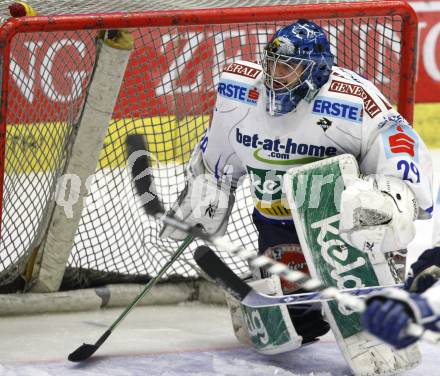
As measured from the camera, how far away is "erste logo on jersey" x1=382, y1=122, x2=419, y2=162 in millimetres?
3121

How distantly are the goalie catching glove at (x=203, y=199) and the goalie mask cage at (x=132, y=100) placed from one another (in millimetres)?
417

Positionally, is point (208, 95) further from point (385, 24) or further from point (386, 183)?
point (386, 183)

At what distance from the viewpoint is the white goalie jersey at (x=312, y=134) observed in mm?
3141

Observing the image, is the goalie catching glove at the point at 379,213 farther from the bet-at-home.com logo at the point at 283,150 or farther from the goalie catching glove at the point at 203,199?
the goalie catching glove at the point at 203,199

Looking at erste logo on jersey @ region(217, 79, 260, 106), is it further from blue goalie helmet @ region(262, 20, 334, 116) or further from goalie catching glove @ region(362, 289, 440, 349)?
goalie catching glove @ region(362, 289, 440, 349)

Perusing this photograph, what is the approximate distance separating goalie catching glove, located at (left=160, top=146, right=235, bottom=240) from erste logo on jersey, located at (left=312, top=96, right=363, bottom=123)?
494 millimetres

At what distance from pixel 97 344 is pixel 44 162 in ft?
2.69

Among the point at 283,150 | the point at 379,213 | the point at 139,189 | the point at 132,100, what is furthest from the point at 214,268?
the point at 132,100

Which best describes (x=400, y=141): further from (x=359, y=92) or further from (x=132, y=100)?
(x=132, y=100)

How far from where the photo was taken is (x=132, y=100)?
431 cm

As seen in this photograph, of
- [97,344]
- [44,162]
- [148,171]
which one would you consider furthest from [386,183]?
[44,162]

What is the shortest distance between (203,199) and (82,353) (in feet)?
2.01

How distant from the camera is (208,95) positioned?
4371 millimetres

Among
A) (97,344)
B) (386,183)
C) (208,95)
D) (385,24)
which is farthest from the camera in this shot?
(208,95)
